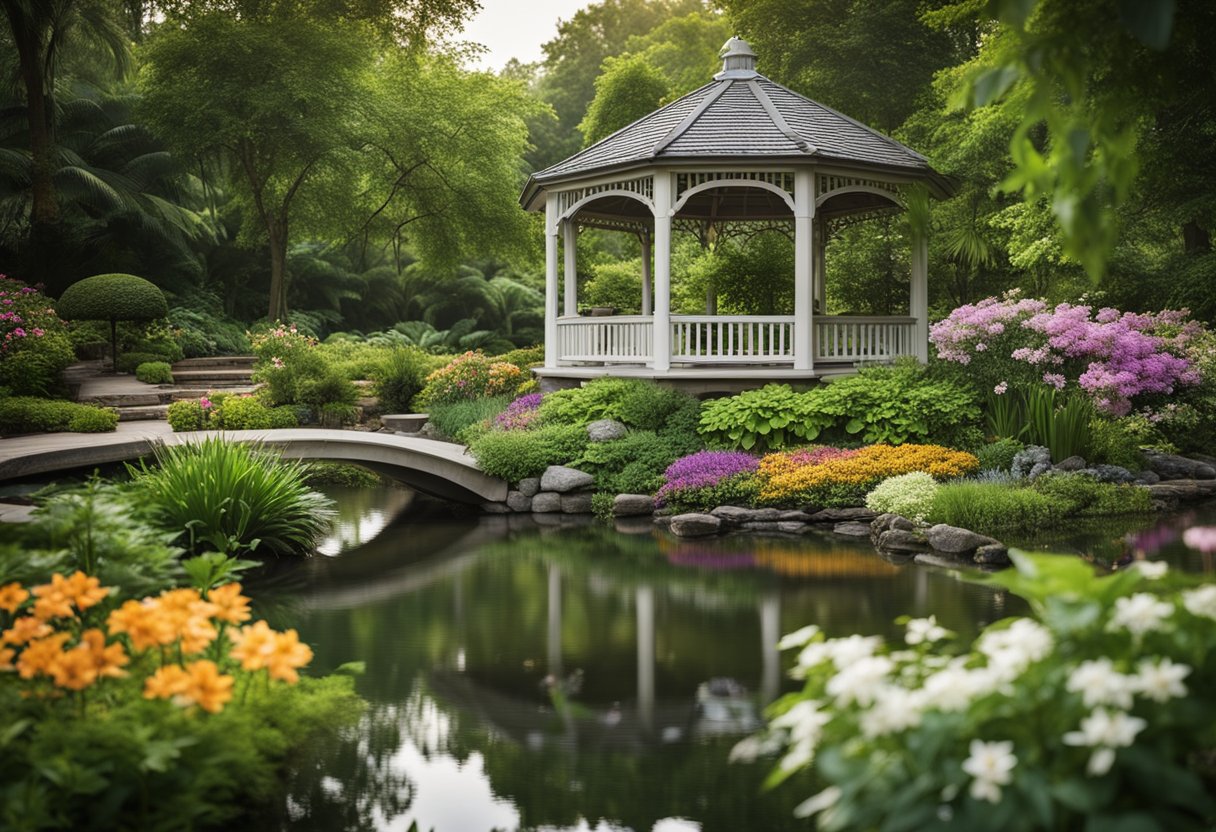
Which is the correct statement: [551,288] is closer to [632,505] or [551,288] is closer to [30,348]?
[632,505]

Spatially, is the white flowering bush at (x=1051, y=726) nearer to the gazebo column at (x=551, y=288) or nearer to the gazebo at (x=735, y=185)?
the gazebo at (x=735, y=185)

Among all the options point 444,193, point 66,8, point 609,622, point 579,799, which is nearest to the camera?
point 579,799

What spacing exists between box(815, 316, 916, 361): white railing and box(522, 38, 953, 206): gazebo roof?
6.49 ft

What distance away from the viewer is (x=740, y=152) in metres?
14.1

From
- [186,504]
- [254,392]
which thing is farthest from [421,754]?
[254,392]

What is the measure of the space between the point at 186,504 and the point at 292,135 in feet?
54.0

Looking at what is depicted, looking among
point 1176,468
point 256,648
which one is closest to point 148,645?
point 256,648

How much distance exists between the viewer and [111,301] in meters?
19.5

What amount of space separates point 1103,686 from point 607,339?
13.0 metres

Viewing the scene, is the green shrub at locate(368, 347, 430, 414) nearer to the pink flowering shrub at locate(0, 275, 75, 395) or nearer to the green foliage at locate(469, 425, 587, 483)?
the pink flowering shrub at locate(0, 275, 75, 395)

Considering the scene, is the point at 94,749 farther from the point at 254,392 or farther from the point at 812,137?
the point at 254,392

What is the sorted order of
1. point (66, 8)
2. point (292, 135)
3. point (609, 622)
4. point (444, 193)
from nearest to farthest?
point (609, 622)
point (66, 8)
point (292, 135)
point (444, 193)

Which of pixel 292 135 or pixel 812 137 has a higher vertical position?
pixel 292 135

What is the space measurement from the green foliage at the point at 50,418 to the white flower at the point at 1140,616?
47.0ft
